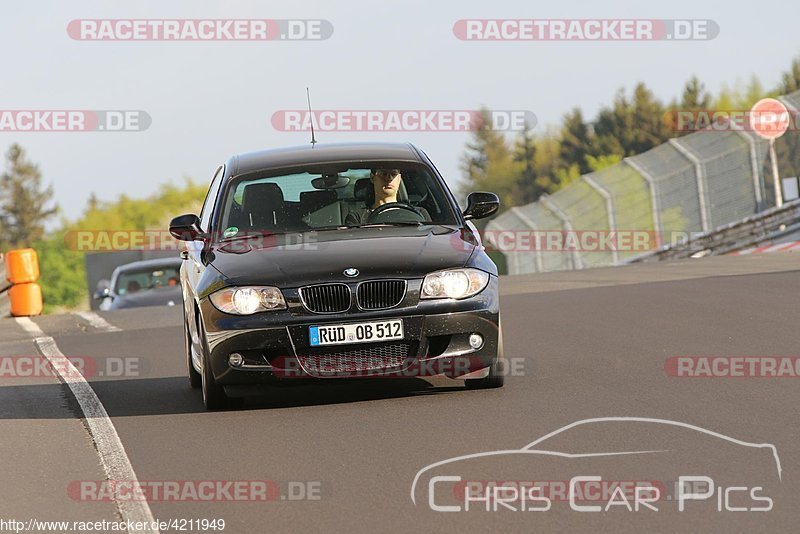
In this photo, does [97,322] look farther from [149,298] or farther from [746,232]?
[746,232]

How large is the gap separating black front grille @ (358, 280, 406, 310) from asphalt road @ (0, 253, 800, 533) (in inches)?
21.3

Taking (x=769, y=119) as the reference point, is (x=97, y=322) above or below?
below

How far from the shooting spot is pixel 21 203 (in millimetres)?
168375

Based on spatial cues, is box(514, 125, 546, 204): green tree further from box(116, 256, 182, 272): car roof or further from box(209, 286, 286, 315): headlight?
box(209, 286, 286, 315): headlight

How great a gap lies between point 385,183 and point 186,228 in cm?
139

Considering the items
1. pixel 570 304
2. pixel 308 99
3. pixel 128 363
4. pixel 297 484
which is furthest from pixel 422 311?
pixel 570 304

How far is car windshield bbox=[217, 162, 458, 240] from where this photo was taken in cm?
1007

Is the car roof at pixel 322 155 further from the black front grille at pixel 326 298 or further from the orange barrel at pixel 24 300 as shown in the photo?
the orange barrel at pixel 24 300

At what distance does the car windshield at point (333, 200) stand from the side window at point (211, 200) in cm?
31

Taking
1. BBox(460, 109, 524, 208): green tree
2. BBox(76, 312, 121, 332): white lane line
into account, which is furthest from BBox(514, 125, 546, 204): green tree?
BBox(76, 312, 121, 332): white lane line

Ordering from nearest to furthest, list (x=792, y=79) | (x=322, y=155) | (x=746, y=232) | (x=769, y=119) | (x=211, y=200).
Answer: (x=322, y=155), (x=211, y=200), (x=769, y=119), (x=746, y=232), (x=792, y=79)
